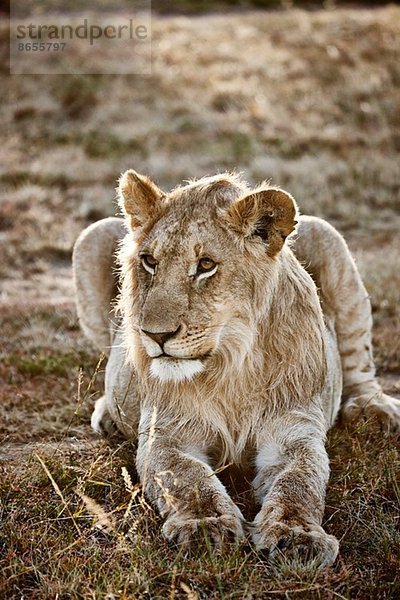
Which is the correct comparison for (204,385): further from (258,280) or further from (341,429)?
(341,429)

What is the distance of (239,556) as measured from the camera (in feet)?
12.1

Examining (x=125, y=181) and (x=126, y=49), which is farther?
(x=126, y=49)

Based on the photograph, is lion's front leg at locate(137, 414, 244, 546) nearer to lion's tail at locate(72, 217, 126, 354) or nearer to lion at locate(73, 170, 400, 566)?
lion at locate(73, 170, 400, 566)

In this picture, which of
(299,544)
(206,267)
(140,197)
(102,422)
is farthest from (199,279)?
(102,422)

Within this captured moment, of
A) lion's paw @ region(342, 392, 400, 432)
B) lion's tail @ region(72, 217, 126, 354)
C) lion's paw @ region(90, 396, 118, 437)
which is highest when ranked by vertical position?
lion's tail @ region(72, 217, 126, 354)

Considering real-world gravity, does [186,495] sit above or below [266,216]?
below

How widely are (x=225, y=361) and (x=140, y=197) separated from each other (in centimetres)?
96

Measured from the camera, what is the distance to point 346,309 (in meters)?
5.96

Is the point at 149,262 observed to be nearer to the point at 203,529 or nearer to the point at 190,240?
the point at 190,240

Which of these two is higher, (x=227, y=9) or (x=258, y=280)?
(x=227, y=9)

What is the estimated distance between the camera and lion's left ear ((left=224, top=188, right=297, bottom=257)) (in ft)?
13.7

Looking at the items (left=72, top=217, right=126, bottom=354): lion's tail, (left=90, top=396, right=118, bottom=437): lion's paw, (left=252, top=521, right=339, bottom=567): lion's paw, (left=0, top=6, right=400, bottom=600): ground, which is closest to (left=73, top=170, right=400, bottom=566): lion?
(left=252, top=521, right=339, bottom=567): lion's paw

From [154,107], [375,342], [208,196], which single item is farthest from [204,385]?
[154,107]

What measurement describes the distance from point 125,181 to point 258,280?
923mm
